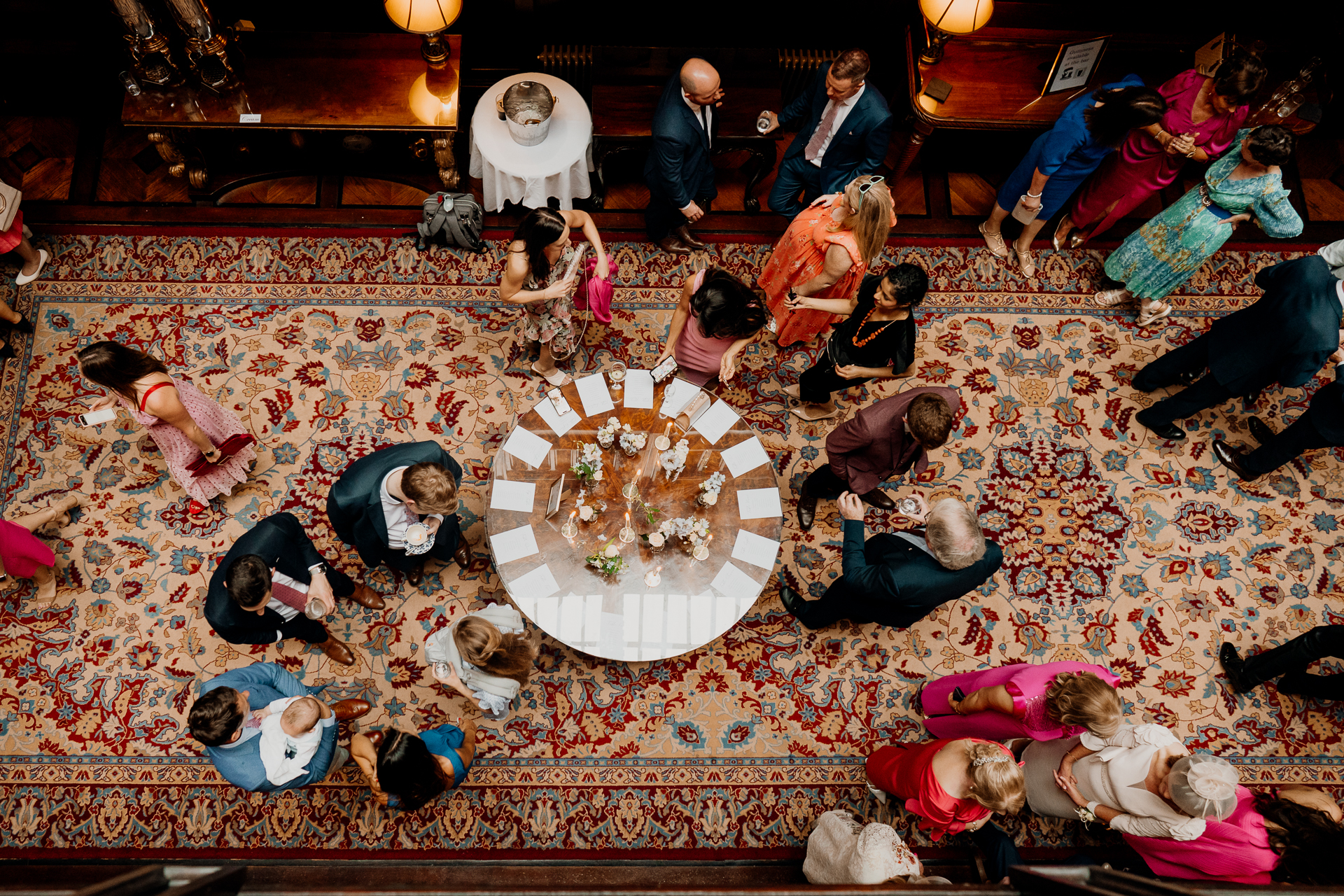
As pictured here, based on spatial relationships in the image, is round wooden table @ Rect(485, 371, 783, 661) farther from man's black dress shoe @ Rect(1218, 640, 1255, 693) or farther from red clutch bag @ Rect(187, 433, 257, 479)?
man's black dress shoe @ Rect(1218, 640, 1255, 693)

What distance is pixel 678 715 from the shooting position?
4289mm

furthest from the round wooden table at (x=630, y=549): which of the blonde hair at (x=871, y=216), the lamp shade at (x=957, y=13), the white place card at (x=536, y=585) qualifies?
the lamp shade at (x=957, y=13)

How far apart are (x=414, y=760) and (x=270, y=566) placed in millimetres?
1169

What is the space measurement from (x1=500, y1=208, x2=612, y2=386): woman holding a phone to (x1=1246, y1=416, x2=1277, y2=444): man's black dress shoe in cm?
440

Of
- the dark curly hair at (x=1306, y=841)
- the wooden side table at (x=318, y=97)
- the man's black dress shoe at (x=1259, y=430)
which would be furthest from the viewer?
the man's black dress shoe at (x=1259, y=430)

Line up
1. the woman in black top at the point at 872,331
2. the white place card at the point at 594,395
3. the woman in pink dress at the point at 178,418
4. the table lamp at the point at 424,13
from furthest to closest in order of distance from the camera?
1. the table lamp at the point at 424,13
2. the white place card at the point at 594,395
3. the woman in black top at the point at 872,331
4. the woman in pink dress at the point at 178,418

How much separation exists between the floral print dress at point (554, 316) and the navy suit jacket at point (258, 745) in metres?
2.32

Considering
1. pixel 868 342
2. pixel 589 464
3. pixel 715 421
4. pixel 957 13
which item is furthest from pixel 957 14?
pixel 589 464

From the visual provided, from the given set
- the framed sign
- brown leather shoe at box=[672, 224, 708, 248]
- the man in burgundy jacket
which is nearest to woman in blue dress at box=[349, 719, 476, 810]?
the man in burgundy jacket

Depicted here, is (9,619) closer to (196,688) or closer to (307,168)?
(196,688)

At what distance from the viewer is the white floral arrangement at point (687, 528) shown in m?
3.77

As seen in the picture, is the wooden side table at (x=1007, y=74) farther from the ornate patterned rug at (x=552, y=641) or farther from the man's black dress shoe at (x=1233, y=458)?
the man's black dress shoe at (x=1233, y=458)

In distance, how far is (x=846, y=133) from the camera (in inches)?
184

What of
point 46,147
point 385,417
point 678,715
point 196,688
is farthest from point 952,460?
point 46,147
